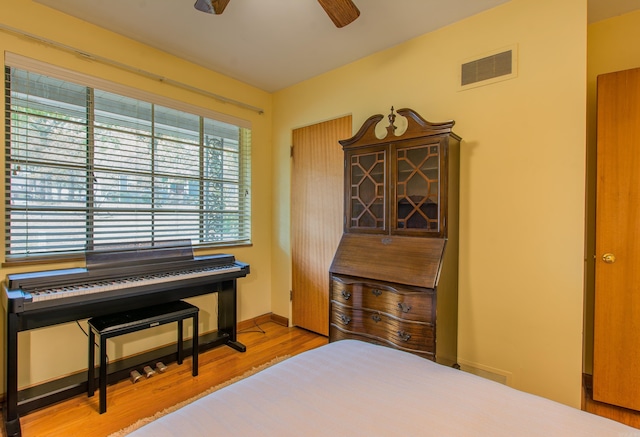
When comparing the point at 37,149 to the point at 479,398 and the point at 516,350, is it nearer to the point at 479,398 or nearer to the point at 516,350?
the point at 479,398

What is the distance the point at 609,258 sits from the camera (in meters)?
1.93

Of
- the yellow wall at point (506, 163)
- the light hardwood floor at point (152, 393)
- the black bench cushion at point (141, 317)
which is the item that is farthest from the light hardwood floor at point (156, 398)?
the black bench cushion at point (141, 317)

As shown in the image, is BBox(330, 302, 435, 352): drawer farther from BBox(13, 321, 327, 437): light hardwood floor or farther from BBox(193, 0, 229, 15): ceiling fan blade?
BBox(193, 0, 229, 15): ceiling fan blade

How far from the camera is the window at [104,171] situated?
204cm

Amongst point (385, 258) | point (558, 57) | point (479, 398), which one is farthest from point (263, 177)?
point (479, 398)

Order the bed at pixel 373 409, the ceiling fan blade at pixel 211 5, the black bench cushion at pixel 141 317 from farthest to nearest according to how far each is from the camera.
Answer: the black bench cushion at pixel 141 317
the ceiling fan blade at pixel 211 5
the bed at pixel 373 409

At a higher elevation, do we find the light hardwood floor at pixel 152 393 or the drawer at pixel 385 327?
the drawer at pixel 385 327

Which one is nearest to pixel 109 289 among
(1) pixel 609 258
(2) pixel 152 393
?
(2) pixel 152 393

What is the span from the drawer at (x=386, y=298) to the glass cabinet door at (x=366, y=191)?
1.36 feet

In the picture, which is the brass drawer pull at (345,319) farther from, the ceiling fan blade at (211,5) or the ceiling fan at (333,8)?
the ceiling fan blade at (211,5)

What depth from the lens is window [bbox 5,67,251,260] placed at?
2.04 metres

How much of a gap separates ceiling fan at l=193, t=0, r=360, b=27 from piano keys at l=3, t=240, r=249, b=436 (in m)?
1.73

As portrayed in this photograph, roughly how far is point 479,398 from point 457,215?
145cm

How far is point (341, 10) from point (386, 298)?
1.65m
